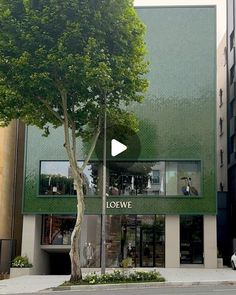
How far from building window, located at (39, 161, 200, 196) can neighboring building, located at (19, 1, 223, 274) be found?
0.06 m

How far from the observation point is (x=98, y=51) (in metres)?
21.0

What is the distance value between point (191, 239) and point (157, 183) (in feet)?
13.1

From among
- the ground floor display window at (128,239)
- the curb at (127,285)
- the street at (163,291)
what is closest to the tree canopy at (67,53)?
the curb at (127,285)

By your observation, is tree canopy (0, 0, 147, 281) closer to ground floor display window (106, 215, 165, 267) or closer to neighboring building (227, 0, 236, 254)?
ground floor display window (106, 215, 165, 267)

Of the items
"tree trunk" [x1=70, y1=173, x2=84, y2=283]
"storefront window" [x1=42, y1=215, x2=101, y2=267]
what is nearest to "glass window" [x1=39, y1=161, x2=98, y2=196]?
"storefront window" [x1=42, y1=215, x2=101, y2=267]

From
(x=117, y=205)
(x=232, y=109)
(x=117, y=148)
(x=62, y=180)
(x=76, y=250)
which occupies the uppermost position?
(x=232, y=109)

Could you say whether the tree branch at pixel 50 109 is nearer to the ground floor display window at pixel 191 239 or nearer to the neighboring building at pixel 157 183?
the neighboring building at pixel 157 183

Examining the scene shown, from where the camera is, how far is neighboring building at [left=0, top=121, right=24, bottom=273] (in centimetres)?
3294

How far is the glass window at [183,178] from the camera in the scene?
104ft

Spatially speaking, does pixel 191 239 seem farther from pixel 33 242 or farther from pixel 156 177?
pixel 33 242

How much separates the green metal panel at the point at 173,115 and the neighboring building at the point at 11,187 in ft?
6.05

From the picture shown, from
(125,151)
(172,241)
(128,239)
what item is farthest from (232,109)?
(128,239)

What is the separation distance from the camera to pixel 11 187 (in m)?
34.9

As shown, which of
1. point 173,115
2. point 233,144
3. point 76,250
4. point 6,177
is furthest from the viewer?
point 233,144
